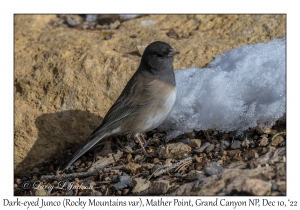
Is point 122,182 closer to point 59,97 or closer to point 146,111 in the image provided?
point 146,111

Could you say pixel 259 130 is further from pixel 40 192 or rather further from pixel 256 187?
pixel 40 192

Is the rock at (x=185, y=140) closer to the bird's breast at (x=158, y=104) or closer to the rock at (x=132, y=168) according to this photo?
the bird's breast at (x=158, y=104)

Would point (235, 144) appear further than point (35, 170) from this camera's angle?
No

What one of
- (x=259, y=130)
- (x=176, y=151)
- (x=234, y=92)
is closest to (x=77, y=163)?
(x=176, y=151)

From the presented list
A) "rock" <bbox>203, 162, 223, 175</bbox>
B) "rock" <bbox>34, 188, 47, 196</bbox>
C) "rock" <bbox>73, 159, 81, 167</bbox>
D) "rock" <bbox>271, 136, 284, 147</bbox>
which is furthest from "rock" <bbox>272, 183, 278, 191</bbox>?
"rock" <bbox>73, 159, 81, 167</bbox>

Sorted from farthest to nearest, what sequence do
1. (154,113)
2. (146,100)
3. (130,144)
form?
(130,144) → (146,100) → (154,113)

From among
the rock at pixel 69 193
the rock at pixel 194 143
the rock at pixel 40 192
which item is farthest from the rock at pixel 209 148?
the rock at pixel 40 192

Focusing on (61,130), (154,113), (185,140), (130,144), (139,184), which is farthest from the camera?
(61,130)
